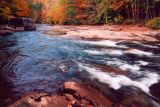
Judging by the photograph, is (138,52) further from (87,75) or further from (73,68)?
(87,75)

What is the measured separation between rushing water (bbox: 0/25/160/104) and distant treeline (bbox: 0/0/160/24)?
1571cm

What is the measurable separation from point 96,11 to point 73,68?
29.8 meters

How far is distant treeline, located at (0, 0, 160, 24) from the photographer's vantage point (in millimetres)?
29561

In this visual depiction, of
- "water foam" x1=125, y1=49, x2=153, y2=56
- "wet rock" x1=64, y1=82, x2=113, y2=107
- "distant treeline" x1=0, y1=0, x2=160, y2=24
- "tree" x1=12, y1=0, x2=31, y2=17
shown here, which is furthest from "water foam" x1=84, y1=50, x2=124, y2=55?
"tree" x1=12, y1=0, x2=31, y2=17

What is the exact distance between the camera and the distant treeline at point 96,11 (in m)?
29.6

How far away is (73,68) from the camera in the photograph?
9.94 m

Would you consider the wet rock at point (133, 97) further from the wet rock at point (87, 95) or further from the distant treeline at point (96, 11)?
the distant treeline at point (96, 11)

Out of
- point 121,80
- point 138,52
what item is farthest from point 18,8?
point 121,80

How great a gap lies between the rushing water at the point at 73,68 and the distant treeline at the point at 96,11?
15.7 metres

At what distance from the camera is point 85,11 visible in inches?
1657

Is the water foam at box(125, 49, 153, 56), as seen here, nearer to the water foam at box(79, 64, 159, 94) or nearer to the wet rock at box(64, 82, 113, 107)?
the water foam at box(79, 64, 159, 94)

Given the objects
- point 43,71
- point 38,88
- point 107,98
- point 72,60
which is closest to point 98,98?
point 107,98

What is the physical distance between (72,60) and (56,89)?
423 centimetres

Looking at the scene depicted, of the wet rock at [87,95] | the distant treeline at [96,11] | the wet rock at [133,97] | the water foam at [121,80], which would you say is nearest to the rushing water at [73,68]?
the water foam at [121,80]
